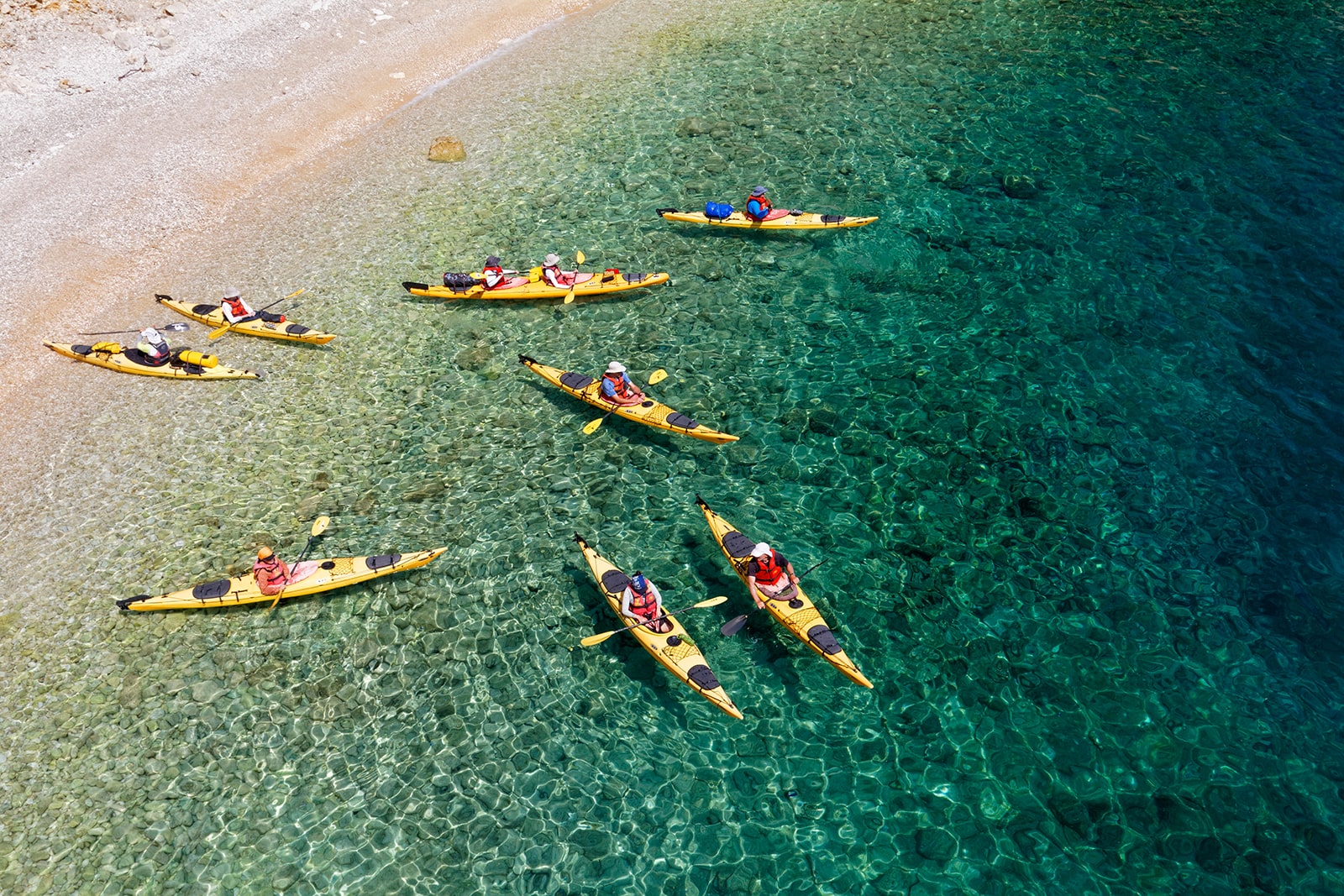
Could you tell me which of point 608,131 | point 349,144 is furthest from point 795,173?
point 349,144

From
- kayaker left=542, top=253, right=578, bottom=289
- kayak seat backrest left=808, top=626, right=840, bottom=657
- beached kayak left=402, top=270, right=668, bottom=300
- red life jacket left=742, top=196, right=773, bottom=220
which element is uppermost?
red life jacket left=742, top=196, right=773, bottom=220

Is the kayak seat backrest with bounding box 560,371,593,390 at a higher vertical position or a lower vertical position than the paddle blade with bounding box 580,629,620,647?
higher

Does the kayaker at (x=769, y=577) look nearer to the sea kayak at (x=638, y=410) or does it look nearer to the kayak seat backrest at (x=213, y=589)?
the sea kayak at (x=638, y=410)

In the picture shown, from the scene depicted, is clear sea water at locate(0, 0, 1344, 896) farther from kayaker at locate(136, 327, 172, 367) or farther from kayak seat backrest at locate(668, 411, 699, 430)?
kayaker at locate(136, 327, 172, 367)

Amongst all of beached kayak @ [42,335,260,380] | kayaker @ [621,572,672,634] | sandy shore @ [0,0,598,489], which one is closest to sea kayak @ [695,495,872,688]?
kayaker @ [621,572,672,634]

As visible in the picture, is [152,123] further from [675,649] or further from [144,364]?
[675,649]

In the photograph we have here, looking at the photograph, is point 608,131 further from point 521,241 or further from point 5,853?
point 5,853
